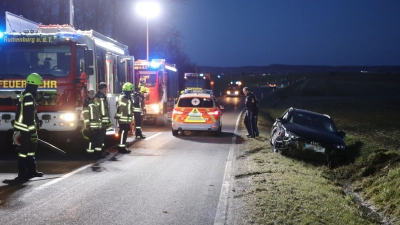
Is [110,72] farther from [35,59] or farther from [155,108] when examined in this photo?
[155,108]

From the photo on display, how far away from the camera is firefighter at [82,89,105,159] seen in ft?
44.6

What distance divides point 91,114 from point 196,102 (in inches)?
285

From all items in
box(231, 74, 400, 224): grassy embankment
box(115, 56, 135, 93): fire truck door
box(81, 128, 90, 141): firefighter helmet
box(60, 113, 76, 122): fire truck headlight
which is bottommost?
box(231, 74, 400, 224): grassy embankment

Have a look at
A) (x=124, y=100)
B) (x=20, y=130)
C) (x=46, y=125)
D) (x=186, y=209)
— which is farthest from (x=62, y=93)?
(x=186, y=209)

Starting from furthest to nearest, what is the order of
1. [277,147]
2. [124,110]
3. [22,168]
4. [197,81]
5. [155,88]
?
1. [197,81]
2. [155,88]
3. [124,110]
4. [277,147]
5. [22,168]

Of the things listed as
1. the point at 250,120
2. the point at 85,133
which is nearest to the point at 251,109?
the point at 250,120

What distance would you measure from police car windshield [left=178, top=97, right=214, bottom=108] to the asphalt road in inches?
204

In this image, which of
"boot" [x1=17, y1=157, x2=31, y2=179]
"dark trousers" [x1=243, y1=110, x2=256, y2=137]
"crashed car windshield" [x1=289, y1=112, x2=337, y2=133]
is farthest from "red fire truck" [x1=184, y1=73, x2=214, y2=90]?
"boot" [x1=17, y1=157, x2=31, y2=179]

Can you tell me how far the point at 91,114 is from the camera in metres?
13.6

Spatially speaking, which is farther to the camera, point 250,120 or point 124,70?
point 250,120

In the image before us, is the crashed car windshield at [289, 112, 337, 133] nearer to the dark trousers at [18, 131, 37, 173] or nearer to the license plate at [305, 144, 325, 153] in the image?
the license plate at [305, 144, 325, 153]

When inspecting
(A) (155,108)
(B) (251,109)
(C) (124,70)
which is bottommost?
(A) (155,108)

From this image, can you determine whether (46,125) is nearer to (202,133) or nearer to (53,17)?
(202,133)

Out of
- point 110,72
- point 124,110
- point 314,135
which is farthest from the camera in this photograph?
point 110,72
